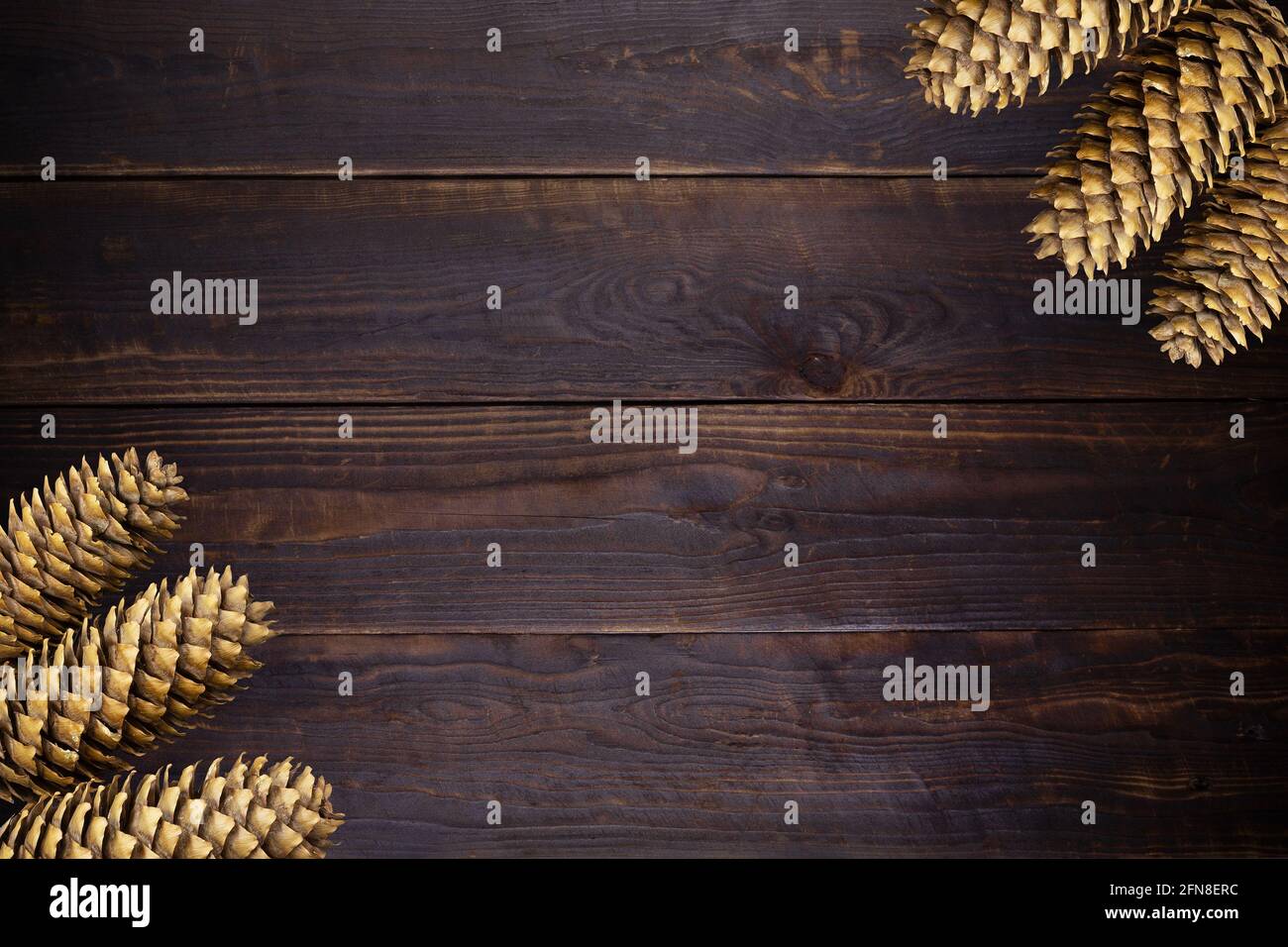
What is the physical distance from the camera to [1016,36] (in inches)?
21.1

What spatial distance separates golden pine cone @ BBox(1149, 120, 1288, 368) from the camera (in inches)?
22.1

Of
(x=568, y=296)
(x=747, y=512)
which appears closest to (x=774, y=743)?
(x=747, y=512)

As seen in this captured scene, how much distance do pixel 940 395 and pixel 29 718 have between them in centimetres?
58

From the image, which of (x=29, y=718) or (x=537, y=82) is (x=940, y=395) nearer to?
(x=537, y=82)

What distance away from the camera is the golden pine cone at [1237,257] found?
562mm

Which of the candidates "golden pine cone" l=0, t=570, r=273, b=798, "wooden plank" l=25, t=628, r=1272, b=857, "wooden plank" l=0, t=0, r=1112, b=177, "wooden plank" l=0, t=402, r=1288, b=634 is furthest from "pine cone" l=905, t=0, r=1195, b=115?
"golden pine cone" l=0, t=570, r=273, b=798

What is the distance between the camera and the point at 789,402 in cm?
66

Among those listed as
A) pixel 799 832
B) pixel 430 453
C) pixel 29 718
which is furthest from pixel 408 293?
pixel 799 832

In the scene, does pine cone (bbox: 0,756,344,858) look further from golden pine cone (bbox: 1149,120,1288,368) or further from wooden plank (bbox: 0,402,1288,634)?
golden pine cone (bbox: 1149,120,1288,368)

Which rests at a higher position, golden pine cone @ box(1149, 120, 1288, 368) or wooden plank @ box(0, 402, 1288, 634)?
golden pine cone @ box(1149, 120, 1288, 368)

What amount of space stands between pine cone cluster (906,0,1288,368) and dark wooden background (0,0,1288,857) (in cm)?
9

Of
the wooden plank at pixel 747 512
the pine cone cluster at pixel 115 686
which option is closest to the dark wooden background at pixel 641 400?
the wooden plank at pixel 747 512

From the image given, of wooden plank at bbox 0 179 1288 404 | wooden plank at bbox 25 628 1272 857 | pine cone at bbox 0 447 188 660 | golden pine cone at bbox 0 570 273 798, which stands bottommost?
wooden plank at bbox 25 628 1272 857

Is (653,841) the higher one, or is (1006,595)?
(1006,595)
